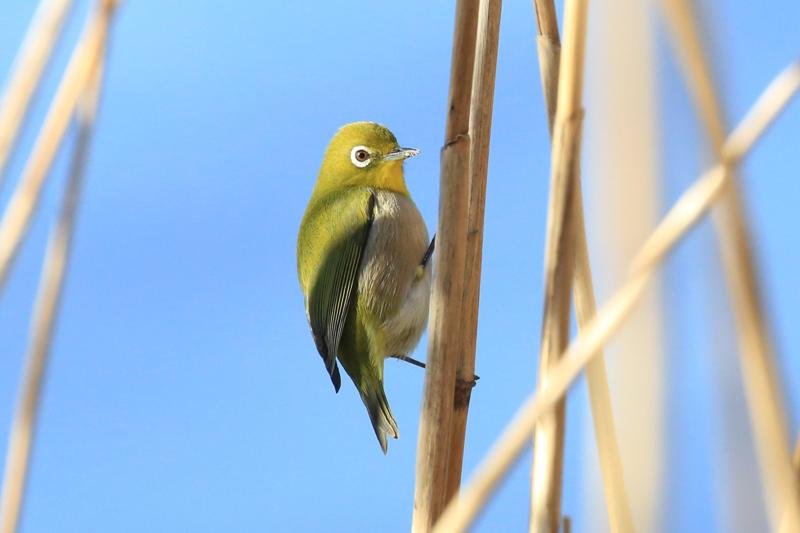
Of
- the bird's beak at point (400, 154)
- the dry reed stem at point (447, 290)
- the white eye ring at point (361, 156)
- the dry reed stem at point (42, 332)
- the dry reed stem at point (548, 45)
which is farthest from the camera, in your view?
the white eye ring at point (361, 156)

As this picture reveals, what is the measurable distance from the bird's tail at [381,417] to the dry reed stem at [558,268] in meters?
1.80

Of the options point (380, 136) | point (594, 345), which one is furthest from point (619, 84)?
point (380, 136)

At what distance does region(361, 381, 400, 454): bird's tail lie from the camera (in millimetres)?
2930

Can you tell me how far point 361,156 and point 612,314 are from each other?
96.2 inches

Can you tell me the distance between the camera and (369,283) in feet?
9.90

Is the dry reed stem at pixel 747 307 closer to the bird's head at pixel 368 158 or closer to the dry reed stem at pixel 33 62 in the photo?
the dry reed stem at pixel 33 62

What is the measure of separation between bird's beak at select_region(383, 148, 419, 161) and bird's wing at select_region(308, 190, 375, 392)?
21 cm

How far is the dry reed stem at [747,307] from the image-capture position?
1011 mm

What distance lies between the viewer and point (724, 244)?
1.04 m

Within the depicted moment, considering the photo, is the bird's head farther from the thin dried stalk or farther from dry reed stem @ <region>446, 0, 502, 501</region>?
the thin dried stalk

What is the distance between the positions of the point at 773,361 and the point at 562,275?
0.81ft

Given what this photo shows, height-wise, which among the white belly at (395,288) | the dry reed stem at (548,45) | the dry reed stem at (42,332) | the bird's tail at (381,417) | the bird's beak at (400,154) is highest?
the bird's beak at (400,154)

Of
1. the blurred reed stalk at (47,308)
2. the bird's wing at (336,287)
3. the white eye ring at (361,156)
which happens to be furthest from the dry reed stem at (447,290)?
the white eye ring at (361,156)

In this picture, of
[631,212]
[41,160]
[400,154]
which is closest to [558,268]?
[631,212]
